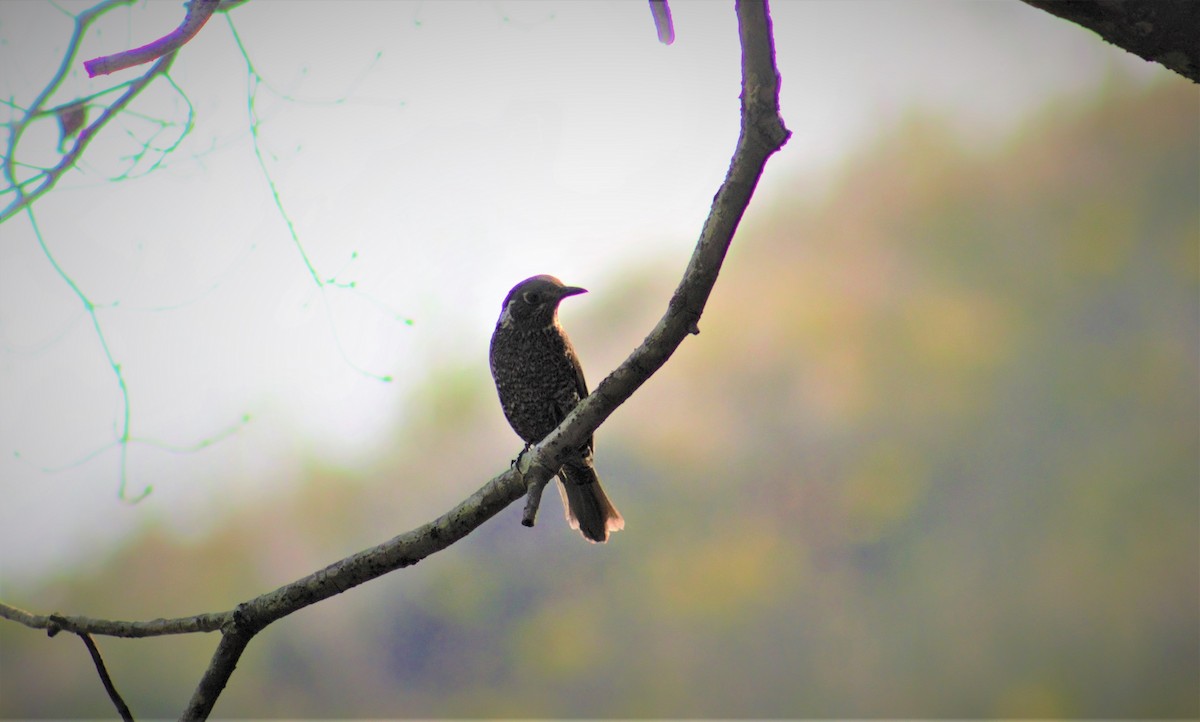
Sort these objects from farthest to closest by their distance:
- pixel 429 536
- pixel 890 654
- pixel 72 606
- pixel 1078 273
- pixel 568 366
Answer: pixel 1078 273 → pixel 890 654 → pixel 72 606 → pixel 568 366 → pixel 429 536

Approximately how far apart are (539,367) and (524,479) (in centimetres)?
149

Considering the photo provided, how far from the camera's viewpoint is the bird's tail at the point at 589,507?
12.0ft

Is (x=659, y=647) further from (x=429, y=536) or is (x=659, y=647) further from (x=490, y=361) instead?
(x=429, y=536)

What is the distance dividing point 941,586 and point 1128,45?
183 inches

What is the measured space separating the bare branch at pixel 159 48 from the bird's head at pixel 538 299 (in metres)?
1.62

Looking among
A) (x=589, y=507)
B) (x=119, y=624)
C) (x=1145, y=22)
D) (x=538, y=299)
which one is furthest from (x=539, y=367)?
(x=1145, y=22)

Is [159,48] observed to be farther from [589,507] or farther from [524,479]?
[589,507]

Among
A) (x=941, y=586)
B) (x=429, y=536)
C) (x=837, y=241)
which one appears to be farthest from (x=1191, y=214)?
(x=429, y=536)

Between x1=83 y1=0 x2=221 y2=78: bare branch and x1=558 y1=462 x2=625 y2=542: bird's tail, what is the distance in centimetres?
214

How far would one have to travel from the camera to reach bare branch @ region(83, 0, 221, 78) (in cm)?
208

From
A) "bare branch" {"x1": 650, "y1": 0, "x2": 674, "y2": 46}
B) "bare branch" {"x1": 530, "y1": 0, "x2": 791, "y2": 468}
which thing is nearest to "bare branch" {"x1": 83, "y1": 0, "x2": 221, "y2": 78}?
"bare branch" {"x1": 650, "y1": 0, "x2": 674, "y2": 46}

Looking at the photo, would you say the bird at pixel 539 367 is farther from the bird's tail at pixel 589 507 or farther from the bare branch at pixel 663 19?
the bare branch at pixel 663 19

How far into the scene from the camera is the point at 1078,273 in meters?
6.00

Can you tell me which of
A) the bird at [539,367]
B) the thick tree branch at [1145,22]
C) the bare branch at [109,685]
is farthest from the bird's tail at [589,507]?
the thick tree branch at [1145,22]
